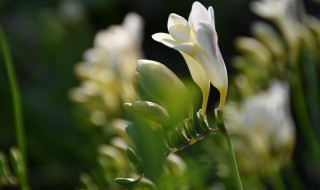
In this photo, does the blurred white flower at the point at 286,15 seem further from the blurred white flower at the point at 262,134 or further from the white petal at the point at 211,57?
the white petal at the point at 211,57

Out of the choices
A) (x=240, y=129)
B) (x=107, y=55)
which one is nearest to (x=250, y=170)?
(x=240, y=129)

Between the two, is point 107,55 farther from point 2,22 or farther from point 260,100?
point 2,22

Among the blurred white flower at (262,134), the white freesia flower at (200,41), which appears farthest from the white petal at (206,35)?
the blurred white flower at (262,134)

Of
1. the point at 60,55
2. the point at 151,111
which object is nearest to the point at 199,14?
the point at 151,111

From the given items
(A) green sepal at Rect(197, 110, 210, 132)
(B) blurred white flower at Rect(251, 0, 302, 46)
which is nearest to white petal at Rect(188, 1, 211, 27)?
(A) green sepal at Rect(197, 110, 210, 132)

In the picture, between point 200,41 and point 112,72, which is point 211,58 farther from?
point 112,72

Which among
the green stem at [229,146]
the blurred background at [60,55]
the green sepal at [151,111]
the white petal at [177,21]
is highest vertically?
the white petal at [177,21]
